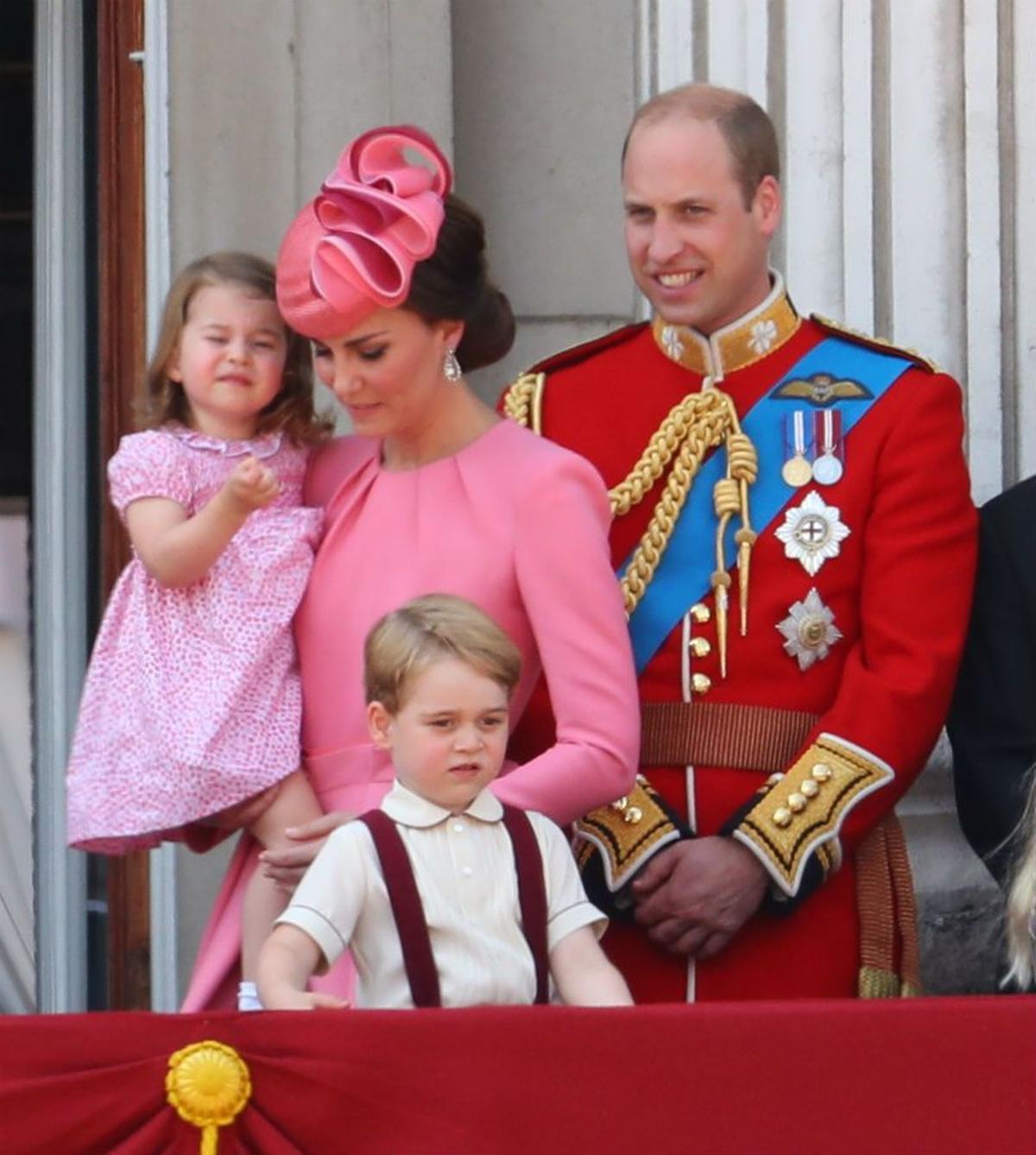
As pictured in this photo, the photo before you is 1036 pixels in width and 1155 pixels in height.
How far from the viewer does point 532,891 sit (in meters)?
3.50

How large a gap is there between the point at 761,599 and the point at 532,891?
0.82m

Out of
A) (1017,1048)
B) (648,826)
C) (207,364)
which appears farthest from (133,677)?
(1017,1048)

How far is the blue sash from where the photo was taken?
167 inches

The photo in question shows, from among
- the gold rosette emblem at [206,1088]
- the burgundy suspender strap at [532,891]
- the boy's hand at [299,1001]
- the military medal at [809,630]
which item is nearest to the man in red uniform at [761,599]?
the military medal at [809,630]

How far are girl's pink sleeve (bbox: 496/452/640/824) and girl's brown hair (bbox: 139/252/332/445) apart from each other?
1.23 feet

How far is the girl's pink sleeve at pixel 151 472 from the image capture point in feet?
13.0

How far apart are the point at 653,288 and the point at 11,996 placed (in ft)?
7.10

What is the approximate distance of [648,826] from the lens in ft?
13.5

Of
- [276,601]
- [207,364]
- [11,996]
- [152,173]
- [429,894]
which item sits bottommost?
[11,996]

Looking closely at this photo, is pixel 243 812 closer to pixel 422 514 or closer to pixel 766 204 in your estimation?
pixel 422 514

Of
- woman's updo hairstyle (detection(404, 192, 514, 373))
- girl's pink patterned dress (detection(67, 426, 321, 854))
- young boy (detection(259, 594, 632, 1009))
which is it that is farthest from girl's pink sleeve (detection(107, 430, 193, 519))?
young boy (detection(259, 594, 632, 1009))

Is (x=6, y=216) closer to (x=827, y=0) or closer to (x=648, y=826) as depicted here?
(x=827, y=0)

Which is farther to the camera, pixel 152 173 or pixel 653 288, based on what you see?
pixel 152 173

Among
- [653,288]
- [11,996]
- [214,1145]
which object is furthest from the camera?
[11,996]
